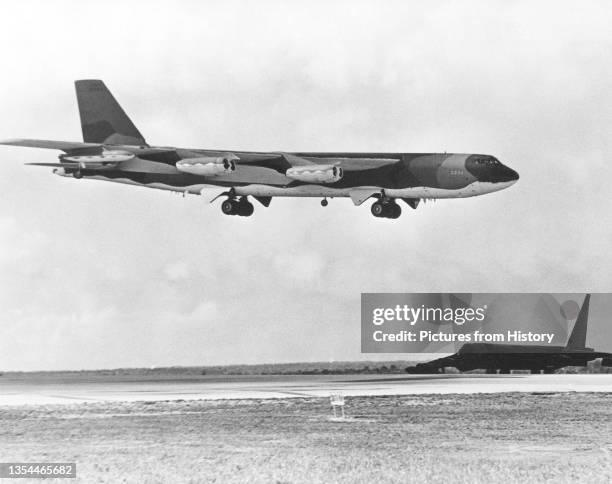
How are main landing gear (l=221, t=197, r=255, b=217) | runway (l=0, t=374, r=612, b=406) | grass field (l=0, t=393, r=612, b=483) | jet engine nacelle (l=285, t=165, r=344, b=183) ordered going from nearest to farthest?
grass field (l=0, t=393, r=612, b=483) → runway (l=0, t=374, r=612, b=406) → jet engine nacelle (l=285, t=165, r=344, b=183) → main landing gear (l=221, t=197, r=255, b=217)

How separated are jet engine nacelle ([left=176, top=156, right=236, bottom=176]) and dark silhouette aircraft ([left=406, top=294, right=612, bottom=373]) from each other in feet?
62.8

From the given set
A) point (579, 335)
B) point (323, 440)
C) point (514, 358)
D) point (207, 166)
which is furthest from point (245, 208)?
point (579, 335)

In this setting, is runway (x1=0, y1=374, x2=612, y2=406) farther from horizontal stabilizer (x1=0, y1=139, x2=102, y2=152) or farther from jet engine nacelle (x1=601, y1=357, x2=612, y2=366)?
jet engine nacelle (x1=601, y1=357, x2=612, y2=366)

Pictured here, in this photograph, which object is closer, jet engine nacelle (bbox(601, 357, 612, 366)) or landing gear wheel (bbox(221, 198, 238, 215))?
landing gear wheel (bbox(221, 198, 238, 215))

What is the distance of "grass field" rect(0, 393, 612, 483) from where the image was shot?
62.8 ft

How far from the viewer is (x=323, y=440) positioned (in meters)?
23.9

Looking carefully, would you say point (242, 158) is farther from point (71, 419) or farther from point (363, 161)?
point (71, 419)

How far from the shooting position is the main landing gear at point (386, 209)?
43062 millimetres

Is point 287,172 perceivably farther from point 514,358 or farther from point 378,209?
point 514,358

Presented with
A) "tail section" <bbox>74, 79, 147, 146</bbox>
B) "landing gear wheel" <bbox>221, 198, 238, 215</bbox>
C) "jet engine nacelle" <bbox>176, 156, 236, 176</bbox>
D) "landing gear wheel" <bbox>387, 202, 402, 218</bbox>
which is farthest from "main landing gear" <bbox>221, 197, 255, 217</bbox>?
"tail section" <bbox>74, 79, 147, 146</bbox>

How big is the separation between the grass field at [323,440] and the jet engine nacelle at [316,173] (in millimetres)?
11502

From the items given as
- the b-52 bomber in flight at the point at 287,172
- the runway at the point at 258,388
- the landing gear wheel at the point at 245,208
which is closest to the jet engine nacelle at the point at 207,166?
the b-52 bomber in flight at the point at 287,172

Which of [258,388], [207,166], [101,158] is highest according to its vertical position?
[101,158]

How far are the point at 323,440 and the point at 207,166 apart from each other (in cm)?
2170
